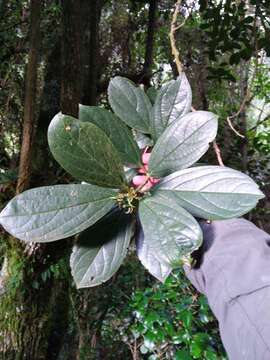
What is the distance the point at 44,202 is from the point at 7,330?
849 millimetres

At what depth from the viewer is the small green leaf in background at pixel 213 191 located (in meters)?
0.40

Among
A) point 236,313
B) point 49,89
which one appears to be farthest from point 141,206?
point 49,89

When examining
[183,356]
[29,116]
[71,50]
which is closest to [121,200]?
[29,116]

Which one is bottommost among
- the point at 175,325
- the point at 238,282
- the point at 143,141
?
the point at 175,325

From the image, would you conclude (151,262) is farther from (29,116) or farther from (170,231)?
(29,116)

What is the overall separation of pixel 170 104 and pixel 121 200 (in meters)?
0.15

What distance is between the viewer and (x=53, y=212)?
0.42 meters

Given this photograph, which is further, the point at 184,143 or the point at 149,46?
the point at 149,46

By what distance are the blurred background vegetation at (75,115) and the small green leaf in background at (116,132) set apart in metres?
0.25

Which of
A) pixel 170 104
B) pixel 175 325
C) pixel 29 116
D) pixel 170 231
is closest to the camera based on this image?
pixel 170 231

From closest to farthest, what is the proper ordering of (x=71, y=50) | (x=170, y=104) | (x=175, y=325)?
1. (x=170, y=104)
2. (x=71, y=50)
3. (x=175, y=325)

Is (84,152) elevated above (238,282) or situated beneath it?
elevated above

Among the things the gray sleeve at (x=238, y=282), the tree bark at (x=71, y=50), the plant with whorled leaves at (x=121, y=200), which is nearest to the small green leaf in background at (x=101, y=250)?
the plant with whorled leaves at (x=121, y=200)

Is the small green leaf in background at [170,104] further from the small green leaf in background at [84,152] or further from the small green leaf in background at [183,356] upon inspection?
the small green leaf in background at [183,356]
